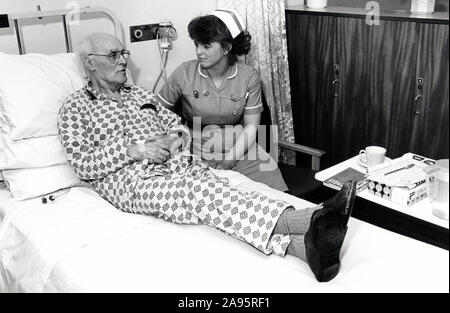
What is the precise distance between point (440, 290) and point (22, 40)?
6.28 feet

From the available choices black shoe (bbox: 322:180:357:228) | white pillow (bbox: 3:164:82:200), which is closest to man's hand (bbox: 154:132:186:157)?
white pillow (bbox: 3:164:82:200)

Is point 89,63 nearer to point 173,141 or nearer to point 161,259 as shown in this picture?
point 173,141

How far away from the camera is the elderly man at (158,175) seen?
55.1 inches

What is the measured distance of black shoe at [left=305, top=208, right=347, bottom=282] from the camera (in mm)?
1345

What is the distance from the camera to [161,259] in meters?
1.46

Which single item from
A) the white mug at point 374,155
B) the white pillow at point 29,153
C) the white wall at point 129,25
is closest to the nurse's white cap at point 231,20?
the white wall at point 129,25

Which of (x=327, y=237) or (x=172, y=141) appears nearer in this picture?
(x=327, y=237)

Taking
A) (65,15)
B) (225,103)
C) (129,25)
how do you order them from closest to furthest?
(65,15) → (225,103) → (129,25)

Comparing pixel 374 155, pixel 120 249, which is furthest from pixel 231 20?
pixel 120 249

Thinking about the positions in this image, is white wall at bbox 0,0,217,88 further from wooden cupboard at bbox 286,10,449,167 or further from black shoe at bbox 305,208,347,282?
black shoe at bbox 305,208,347,282

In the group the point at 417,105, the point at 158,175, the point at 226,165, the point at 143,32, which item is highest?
the point at 143,32

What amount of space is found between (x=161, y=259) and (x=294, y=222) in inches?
16.7

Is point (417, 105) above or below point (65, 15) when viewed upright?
below
